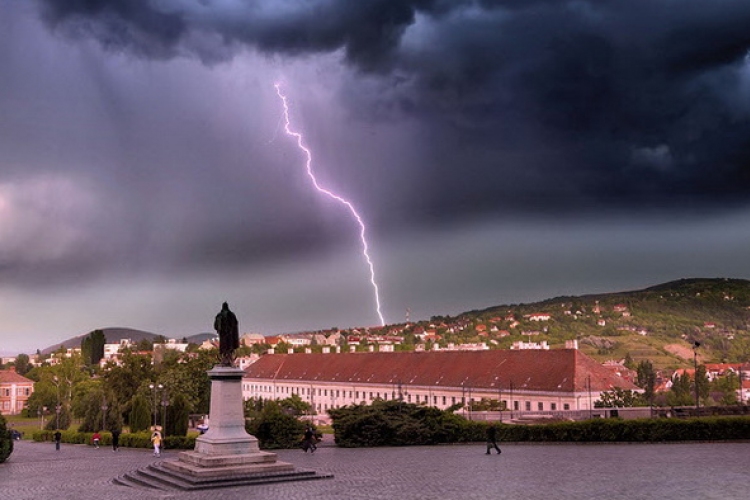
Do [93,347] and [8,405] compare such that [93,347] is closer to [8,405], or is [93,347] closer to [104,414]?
[8,405]

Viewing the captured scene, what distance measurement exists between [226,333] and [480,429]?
1561 centimetres

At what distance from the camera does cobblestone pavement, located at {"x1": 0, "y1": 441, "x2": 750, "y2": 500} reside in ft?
60.5

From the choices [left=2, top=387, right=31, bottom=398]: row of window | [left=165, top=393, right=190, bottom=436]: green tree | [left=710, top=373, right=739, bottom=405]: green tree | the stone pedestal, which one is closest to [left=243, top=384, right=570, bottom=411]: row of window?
[left=165, top=393, right=190, bottom=436]: green tree

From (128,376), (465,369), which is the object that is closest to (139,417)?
(128,376)

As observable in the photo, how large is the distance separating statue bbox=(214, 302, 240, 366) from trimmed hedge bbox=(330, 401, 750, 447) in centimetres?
1196

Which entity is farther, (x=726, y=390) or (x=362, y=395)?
(x=726, y=390)

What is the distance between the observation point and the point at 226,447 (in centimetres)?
2269

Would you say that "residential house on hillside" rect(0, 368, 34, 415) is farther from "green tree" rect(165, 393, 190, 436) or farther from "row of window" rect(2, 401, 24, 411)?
"green tree" rect(165, 393, 190, 436)

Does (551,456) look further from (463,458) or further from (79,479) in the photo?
(79,479)

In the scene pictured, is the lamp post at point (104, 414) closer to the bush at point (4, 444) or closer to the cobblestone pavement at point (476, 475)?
the bush at point (4, 444)

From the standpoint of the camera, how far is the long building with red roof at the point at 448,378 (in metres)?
73.1

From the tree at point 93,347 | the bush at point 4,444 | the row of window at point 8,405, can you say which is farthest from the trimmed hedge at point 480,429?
the tree at point 93,347

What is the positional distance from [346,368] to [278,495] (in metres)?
92.7

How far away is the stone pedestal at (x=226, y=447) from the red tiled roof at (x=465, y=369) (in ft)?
100.0
